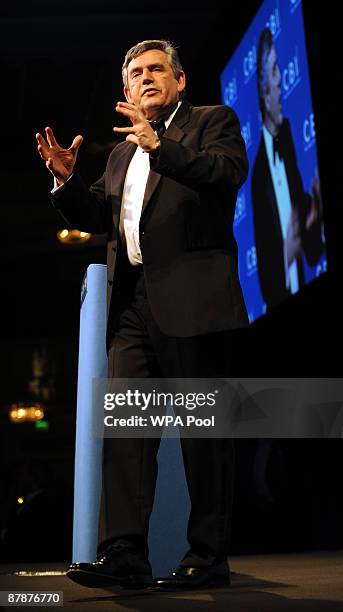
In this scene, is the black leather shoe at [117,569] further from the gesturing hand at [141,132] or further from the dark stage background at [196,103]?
the dark stage background at [196,103]

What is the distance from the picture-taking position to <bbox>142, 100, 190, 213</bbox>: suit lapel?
216 cm

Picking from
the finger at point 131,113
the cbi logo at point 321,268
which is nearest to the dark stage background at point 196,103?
the cbi logo at point 321,268

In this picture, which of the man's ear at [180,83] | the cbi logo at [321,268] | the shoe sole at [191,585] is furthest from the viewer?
the cbi logo at [321,268]

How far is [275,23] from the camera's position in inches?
190

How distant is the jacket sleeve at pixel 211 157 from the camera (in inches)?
77.4

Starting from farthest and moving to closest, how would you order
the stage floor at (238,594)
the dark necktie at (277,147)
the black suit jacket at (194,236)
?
the dark necktie at (277,147)
the black suit jacket at (194,236)
the stage floor at (238,594)

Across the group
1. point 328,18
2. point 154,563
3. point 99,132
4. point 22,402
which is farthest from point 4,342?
point 154,563

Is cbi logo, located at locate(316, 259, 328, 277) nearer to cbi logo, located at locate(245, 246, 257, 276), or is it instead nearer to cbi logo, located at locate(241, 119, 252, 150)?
cbi logo, located at locate(245, 246, 257, 276)

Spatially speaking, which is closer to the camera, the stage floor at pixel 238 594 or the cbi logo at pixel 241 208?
the stage floor at pixel 238 594

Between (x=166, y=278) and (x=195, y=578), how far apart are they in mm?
687

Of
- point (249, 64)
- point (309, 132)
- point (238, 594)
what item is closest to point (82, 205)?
point (238, 594)

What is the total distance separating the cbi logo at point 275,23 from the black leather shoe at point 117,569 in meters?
3.51

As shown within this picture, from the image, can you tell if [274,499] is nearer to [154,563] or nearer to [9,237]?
[154,563]

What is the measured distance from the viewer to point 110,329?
222 centimetres
